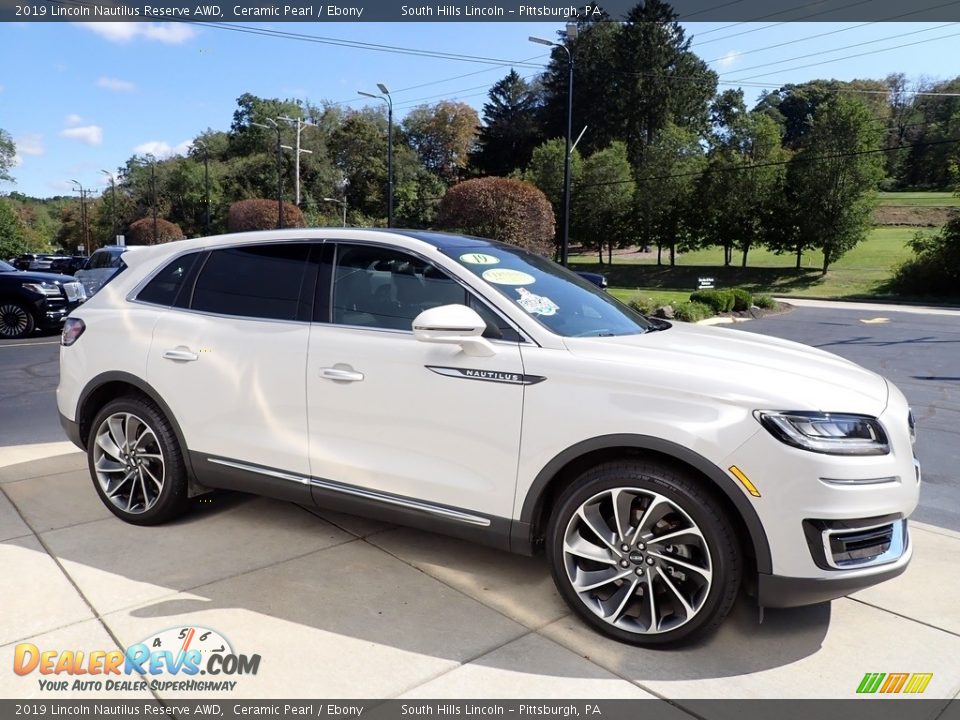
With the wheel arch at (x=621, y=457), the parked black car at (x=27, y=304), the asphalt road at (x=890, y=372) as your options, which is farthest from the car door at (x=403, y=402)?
the parked black car at (x=27, y=304)

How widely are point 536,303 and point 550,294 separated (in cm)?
22

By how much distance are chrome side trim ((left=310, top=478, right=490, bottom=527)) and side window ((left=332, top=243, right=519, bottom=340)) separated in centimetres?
80

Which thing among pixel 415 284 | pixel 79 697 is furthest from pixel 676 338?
pixel 79 697

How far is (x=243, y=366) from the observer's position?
3652 mm

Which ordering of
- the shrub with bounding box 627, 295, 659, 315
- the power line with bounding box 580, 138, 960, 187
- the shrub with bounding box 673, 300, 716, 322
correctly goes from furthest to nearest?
1. the power line with bounding box 580, 138, 960, 187
2. the shrub with bounding box 627, 295, 659, 315
3. the shrub with bounding box 673, 300, 716, 322

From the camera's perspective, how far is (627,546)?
283 centimetres

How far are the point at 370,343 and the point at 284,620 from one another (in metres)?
1.28

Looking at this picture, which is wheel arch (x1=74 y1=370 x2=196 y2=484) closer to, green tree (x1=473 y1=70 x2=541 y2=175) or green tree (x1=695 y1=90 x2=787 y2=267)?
green tree (x1=695 y1=90 x2=787 y2=267)

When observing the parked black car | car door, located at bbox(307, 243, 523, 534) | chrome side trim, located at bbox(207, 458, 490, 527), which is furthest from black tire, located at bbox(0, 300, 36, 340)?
car door, located at bbox(307, 243, 523, 534)

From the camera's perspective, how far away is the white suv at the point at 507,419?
2598 mm

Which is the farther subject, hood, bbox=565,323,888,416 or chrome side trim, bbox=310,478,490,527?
chrome side trim, bbox=310,478,490,527

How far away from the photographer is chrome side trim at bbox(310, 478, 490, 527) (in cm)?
310
